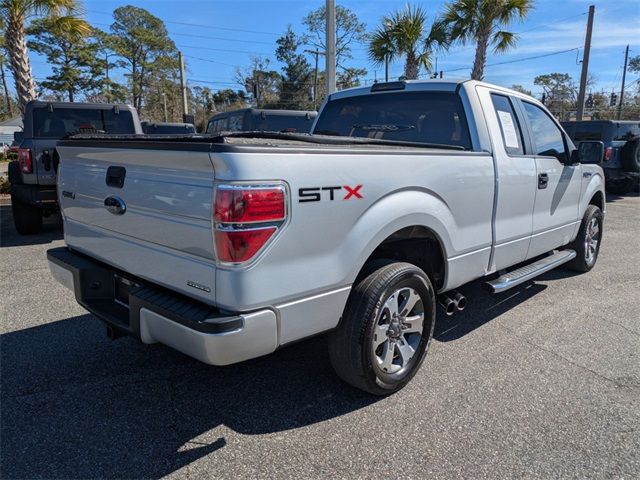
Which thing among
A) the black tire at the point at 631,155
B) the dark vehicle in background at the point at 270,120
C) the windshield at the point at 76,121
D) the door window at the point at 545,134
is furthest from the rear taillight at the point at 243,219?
the black tire at the point at 631,155

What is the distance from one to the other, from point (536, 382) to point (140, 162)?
2828 millimetres

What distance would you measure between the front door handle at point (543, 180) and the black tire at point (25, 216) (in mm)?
6901

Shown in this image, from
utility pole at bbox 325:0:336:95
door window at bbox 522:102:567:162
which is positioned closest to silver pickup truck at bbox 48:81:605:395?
door window at bbox 522:102:567:162

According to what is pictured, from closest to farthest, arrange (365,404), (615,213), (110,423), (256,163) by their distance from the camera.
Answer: (256,163)
(110,423)
(365,404)
(615,213)

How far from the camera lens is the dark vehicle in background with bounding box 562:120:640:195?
1184 centimetres

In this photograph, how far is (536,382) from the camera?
314cm

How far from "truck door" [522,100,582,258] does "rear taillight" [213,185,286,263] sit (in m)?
2.94

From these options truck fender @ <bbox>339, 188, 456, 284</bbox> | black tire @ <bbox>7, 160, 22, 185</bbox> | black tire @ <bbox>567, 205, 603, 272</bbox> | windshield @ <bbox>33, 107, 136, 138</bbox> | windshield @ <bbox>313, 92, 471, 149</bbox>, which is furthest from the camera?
windshield @ <bbox>33, 107, 136, 138</bbox>

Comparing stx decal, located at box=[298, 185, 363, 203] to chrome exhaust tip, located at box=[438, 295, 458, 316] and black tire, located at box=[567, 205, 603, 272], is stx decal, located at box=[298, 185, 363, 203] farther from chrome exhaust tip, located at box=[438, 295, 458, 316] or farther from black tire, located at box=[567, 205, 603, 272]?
black tire, located at box=[567, 205, 603, 272]

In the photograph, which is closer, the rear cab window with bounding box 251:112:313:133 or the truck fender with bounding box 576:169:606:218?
the truck fender with bounding box 576:169:606:218

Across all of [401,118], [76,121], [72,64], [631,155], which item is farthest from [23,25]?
[72,64]

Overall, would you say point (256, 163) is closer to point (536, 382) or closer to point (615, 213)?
point (536, 382)

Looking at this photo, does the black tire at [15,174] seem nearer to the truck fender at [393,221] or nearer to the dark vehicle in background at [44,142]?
the dark vehicle in background at [44,142]

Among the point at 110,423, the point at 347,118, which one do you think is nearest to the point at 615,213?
the point at 347,118
